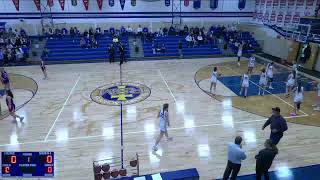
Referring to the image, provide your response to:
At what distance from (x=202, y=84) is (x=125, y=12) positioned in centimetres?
1389

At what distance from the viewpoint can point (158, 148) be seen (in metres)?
9.49

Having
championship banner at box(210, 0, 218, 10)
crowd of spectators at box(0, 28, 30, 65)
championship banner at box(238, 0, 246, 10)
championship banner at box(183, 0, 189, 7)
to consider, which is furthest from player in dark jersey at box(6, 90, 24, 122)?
championship banner at box(238, 0, 246, 10)

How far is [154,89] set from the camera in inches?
614

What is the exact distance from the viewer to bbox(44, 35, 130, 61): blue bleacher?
22969 millimetres

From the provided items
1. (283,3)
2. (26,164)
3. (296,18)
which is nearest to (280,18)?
(283,3)

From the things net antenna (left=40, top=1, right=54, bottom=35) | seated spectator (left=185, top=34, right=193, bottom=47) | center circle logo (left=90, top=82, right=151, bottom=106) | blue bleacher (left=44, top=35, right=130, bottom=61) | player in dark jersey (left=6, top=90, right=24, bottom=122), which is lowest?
center circle logo (left=90, top=82, right=151, bottom=106)

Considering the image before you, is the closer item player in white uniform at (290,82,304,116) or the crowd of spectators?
player in white uniform at (290,82,304,116)

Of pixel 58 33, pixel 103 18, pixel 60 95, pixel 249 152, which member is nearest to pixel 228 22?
pixel 103 18

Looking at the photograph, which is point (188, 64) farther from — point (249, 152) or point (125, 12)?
point (249, 152)

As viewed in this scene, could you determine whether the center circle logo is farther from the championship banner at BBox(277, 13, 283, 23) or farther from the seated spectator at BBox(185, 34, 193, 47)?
the championship banner at BBox(277, 13, 283, 23)

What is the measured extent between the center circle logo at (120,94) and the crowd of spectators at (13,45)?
10.2 m

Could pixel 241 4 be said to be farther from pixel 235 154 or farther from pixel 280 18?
pixel 235 154

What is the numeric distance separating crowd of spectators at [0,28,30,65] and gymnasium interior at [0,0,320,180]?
0.10 m

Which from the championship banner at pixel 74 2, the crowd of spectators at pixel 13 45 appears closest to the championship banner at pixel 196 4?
the championship banner at pixel 74 2
